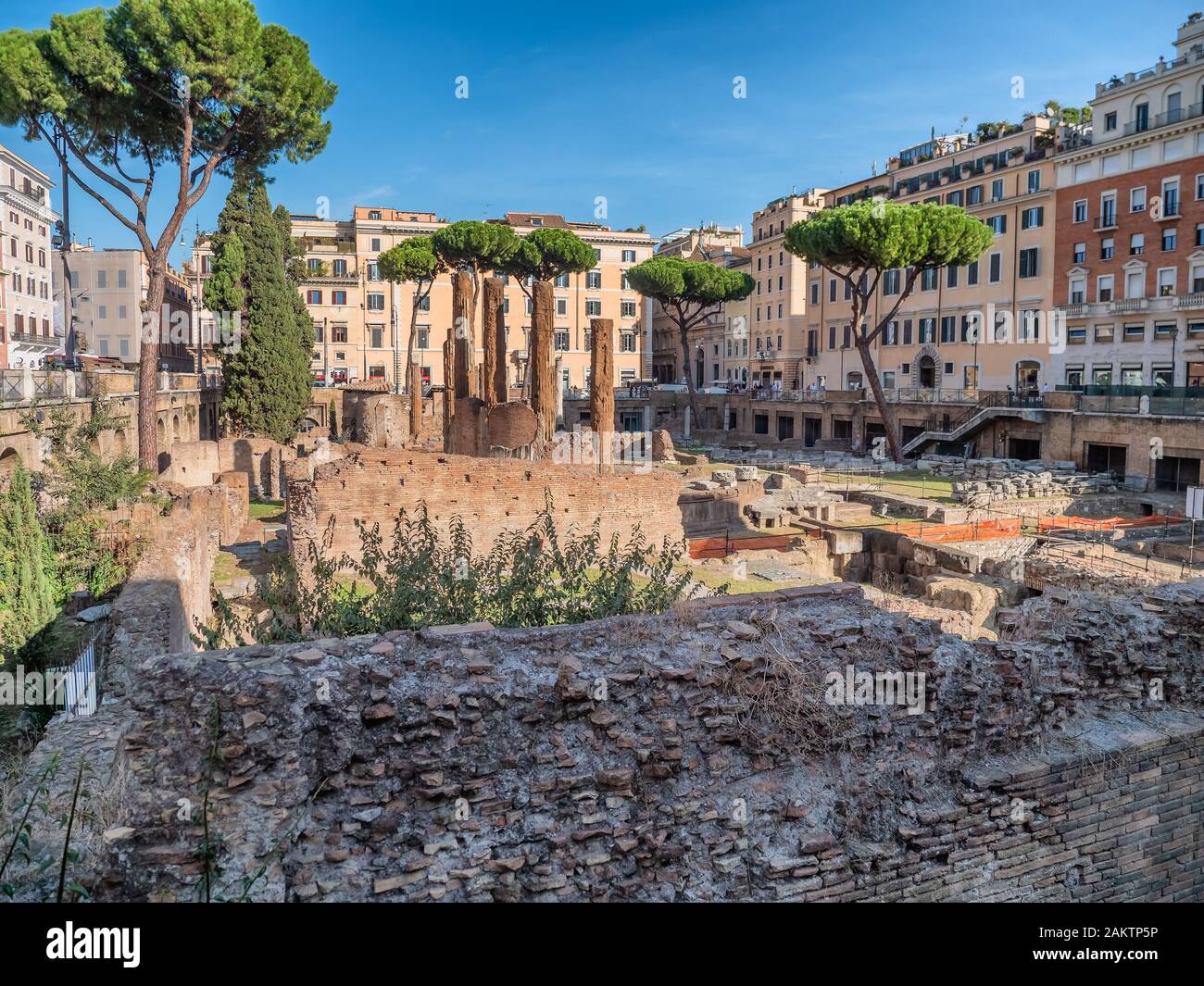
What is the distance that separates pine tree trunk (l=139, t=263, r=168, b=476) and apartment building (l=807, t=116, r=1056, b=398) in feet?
95.9

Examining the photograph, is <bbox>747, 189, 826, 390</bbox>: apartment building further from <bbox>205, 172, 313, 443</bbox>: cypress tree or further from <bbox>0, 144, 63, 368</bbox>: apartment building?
<bbox>0, 144, 63, 368</bbox>: apartment building

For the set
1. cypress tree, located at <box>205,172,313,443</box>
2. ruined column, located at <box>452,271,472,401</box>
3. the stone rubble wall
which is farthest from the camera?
cypress tree, located at <box>205,172,313,443</box>

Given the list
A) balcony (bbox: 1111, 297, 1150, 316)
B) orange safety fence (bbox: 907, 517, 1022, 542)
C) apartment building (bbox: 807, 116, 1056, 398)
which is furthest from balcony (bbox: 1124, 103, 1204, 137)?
orange safety fence (bbox: 907, 517, 1022, 542)

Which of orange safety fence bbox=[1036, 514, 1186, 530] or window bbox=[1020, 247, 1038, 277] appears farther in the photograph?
window bbox=[1020, 247, 1038, 277]

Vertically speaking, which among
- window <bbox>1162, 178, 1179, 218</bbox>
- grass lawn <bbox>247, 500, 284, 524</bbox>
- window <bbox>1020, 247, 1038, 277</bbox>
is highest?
window <bbox>1162, 178, 1179, 218</bbox>

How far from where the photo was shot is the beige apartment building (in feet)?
192

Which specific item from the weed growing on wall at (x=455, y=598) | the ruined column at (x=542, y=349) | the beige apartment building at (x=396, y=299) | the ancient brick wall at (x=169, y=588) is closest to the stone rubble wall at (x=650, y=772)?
the weed growing on wall at (x=455, y=598)

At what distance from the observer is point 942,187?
43844mm

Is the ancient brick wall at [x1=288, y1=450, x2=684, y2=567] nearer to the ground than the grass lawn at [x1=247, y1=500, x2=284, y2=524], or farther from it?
farther from it

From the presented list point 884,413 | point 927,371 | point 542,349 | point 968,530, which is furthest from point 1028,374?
point 542,349

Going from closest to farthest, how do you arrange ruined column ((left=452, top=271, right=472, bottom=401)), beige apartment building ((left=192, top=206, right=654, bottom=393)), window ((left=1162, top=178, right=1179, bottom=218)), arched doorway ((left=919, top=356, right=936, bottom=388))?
ruined column ((left=452, top=271, right=472, bottom=401))
window ((left=1162, top=178, right=1179, bottom=218))
arched doorway ((left=919, top=356, right=936, bottom=388))
beige apartment building ((left=192, top=206, right=654, bottom=393))

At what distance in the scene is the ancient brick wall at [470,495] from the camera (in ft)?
44.2

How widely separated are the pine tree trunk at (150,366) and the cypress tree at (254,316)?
1303cm

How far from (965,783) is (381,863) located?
11.3ft
